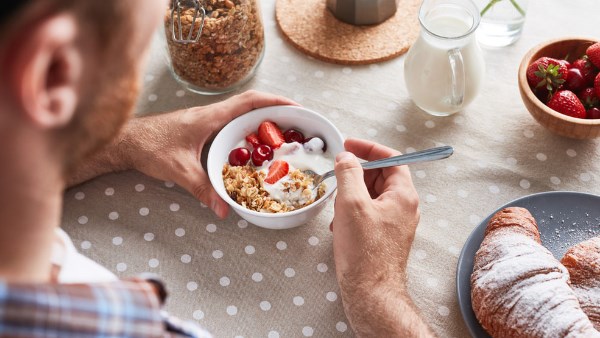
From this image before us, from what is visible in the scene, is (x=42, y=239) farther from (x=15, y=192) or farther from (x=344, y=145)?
(x=344, y=145)

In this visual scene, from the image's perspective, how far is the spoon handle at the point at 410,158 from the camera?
3.57 feet

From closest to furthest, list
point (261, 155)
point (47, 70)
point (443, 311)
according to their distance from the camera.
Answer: point (47, 70)
point (443, 311)
point (261, 155)

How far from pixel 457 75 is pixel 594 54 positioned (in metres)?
0.25

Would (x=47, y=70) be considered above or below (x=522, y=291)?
above

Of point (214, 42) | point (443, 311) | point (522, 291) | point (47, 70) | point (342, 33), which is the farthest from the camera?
point (342, 33)

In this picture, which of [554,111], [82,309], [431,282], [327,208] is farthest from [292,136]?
[82,309]

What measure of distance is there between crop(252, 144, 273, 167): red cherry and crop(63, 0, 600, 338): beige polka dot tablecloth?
0.35 ft

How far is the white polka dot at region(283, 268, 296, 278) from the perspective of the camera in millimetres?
1076

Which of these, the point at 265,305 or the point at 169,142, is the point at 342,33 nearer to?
the point at 169,142

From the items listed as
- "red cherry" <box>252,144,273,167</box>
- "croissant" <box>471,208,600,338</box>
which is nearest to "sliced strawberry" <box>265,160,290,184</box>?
"red cherry" <box>252,144,273,167</box>

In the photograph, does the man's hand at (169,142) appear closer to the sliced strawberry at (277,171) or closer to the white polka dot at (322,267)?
the sliced strawberry at (277,171)

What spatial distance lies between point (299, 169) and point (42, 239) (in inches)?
24.8

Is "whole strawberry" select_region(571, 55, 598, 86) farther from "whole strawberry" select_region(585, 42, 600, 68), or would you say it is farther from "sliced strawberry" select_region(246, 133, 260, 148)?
"sliced strawberry" select_region(246, 133, 260, 148)

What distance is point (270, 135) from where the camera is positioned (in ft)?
3.82
